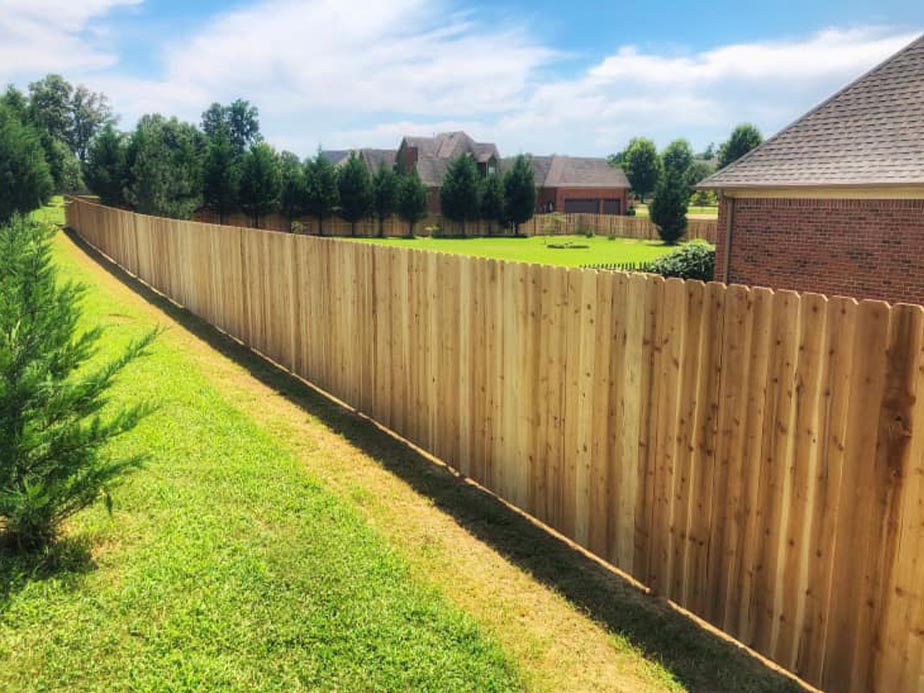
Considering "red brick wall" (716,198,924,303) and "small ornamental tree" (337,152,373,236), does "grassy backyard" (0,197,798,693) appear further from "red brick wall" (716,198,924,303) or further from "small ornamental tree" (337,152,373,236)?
"small ornamental tree" (337,152,373,236)

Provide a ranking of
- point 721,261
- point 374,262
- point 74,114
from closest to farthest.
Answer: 1. point 374,262
2. point 721,261
3. point 74,114

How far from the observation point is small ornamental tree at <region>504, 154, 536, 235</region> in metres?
51.6

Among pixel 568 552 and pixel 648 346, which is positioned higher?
pixel 648 346

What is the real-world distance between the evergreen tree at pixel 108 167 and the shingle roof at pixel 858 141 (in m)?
32.9

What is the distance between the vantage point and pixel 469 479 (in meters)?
5.89

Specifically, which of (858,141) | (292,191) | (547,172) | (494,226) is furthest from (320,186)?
(858,141)

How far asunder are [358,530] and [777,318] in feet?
9.37

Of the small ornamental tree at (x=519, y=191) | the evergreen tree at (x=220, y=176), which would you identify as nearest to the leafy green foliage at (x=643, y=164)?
the small ornamental tree at (x=519, y=191)

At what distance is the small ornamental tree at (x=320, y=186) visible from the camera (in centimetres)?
4575

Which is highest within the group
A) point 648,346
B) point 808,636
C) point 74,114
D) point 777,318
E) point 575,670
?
point 74,114

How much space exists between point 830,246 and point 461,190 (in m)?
37.8

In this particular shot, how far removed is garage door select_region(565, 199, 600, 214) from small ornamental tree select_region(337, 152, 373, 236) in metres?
23.0

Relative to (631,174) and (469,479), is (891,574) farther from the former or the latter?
(631,174)

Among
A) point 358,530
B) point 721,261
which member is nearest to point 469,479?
point 358,530
